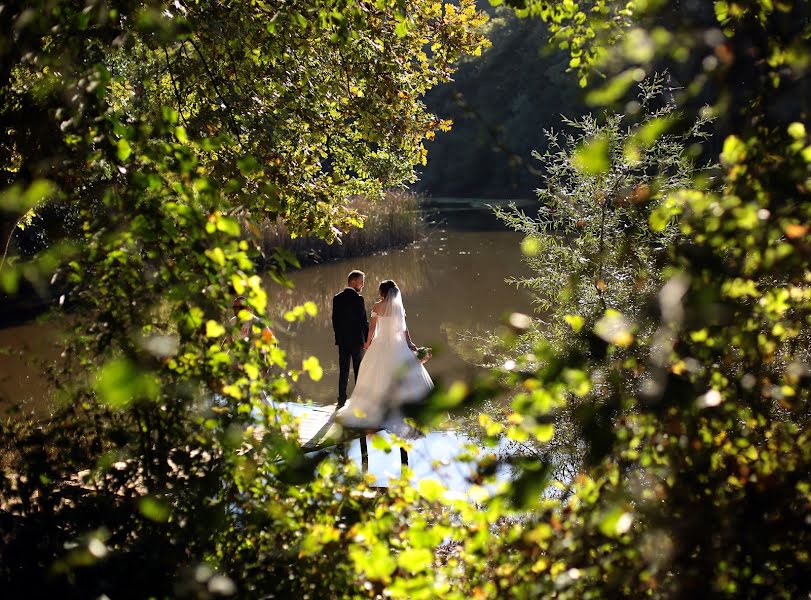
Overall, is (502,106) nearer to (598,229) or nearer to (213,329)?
(598,229)

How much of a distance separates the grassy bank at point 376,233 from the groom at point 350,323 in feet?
43.0

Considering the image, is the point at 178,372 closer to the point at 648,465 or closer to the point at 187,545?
the point at 187,545

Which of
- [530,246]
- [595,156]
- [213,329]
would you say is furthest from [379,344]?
[595,156]

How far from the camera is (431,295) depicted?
22625 millimetres

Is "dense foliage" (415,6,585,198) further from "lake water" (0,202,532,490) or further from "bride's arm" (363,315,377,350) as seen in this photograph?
"bride's arm" (363,315,377,350)

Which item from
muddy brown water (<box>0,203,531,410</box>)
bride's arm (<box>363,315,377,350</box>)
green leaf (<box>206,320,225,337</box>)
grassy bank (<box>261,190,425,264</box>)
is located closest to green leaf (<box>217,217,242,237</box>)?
green leaf (<box>206,320,225,337</box>)

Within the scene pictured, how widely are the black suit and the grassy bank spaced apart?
1310cm

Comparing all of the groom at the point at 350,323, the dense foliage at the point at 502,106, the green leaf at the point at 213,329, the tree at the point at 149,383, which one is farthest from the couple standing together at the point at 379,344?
the dense foliage at the point at 502,106

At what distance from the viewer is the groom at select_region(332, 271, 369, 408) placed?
990 cm

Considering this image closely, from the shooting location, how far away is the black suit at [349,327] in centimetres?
994

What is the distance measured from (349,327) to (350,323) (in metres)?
0.06

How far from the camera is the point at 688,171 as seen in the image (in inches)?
290

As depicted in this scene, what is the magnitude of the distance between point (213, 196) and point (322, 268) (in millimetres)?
22984

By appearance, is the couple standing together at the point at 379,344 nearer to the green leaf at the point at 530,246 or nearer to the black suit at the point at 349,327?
the black suit at the point at 349,327
